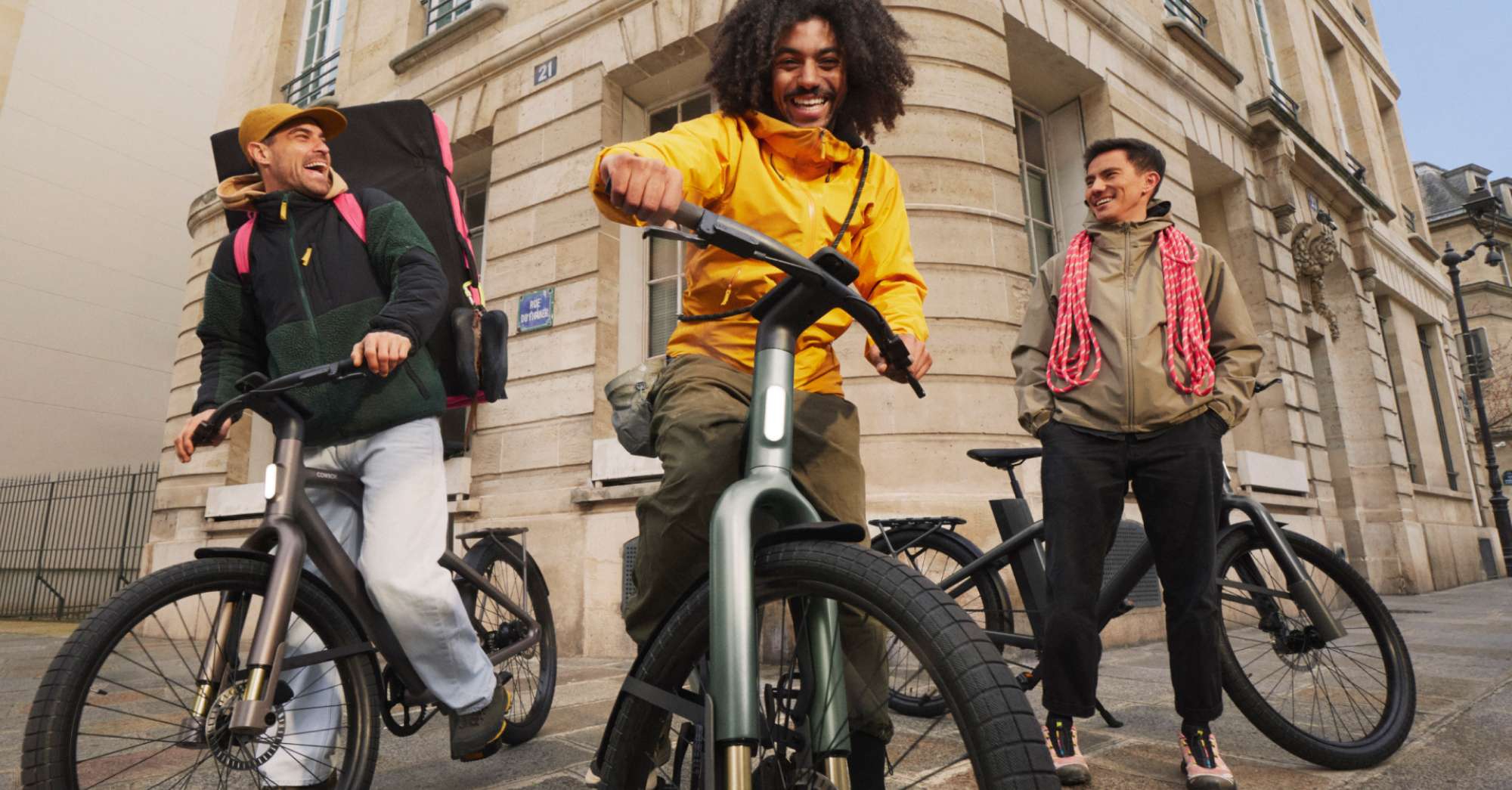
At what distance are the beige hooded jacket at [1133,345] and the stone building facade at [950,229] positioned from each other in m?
2.49

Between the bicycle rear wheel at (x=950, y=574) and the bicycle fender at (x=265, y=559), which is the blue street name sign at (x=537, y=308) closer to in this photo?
the bicycle rear wheel at (x=950, y=574)

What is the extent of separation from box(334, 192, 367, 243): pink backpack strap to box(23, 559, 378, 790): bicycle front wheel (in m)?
0.98

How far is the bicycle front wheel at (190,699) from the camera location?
60.4 inches

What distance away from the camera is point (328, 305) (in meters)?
2.19

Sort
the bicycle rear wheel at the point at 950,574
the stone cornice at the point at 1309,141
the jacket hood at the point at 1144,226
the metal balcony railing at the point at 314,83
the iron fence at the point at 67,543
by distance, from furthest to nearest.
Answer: the iron fence at the point at 67,543 < the metal balcony railing at the point at 314,83 < the stone cornice at the point at 1309,141 < the bicycle rear wheel at the point at 950,574 < the jacket hood at the point at 1144,226

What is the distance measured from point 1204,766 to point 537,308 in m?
5.95

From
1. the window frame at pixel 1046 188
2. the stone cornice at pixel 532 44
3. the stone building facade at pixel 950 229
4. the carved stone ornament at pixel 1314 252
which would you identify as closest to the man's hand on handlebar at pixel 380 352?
the stone building facade at pixel 950 229

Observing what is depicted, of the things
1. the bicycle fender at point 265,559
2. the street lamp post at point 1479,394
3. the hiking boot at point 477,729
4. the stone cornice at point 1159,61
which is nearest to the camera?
the bicycle fender at point 265,559

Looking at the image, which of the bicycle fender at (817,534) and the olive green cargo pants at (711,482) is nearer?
the bicycle fender at (817,534)

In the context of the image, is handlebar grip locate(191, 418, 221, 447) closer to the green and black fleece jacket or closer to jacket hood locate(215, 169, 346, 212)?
the green and black fleece jacket

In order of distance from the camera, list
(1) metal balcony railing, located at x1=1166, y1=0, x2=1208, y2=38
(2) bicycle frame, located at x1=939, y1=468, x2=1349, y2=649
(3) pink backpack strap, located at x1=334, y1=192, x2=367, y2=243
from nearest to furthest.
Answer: (3) pink backpack strap, located at x1=334, y1=192, x2=367, y2=243 → (2) bicycle frame, located at x1=939, y1=468, x2=1349, y2=649 → (1) metal balcony railing, located at x1=1166, y1=0, x2=1208, y2=38

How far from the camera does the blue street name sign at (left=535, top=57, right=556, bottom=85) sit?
7.48m

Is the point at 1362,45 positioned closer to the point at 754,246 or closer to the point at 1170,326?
the point at 1170,326

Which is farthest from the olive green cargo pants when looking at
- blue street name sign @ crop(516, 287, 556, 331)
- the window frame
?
the window frame
